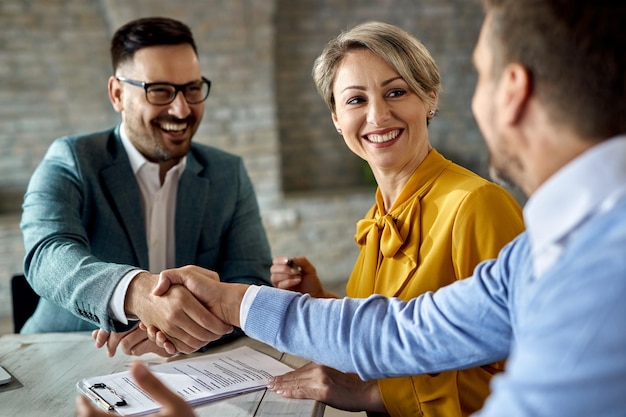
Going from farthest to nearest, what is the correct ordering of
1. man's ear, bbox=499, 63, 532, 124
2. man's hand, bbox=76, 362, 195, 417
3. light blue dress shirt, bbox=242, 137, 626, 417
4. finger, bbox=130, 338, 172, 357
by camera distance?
finger, bbox=130, 338, 172, 357, man's hand, bbox=76, 362, 195, 417, man's ear, bbox=499, 63, 532, 124, light blue dress shirt, bbox=242, 137, 626, 417

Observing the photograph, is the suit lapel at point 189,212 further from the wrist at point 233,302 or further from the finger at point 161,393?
the finger at point 161,393

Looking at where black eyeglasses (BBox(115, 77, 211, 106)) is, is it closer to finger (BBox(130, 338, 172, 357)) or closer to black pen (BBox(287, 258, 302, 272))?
black pen (BBox(287, 258, 302, 272))

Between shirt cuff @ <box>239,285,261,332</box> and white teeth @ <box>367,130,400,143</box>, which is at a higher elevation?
white teeth @ <box>367,130,400,143</box>

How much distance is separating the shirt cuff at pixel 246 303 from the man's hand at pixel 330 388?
0.16 m

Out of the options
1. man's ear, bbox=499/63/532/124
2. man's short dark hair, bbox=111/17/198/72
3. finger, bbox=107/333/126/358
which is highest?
man's short dark hair, bbox=111/17/198/72

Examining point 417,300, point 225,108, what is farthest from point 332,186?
point 417,300

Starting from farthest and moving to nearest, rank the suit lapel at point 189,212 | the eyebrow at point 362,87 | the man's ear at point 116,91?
the man's ear at point 116,91 → the suit lapel at point 189,212 → the eyebrow at point 362,87

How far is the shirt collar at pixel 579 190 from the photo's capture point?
78 cm

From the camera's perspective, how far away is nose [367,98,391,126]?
5.75 ft

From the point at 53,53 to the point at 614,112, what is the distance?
192 inches

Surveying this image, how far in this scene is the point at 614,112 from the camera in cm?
82

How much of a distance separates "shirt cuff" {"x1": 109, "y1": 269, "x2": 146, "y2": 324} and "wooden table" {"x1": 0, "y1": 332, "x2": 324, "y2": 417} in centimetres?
12

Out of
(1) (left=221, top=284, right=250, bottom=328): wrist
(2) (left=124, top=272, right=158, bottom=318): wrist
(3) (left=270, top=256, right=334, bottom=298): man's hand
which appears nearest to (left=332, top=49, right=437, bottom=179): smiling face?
(3) (left=270, top=256, right=334, bottom=298): man's hand

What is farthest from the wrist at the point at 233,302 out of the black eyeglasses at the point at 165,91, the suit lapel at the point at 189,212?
the black eyeglasses at the point at 165,91
